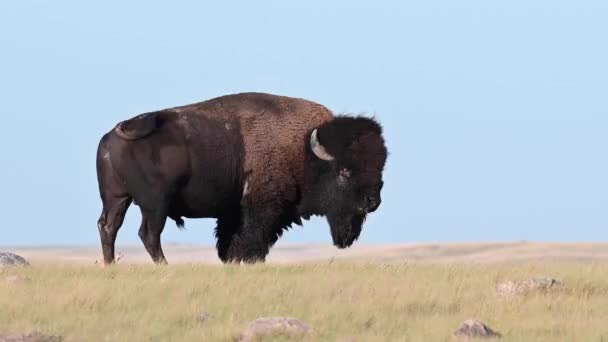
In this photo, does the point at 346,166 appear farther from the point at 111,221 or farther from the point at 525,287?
the point at 525,287

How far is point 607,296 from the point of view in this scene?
12773mm

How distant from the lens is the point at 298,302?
38.8ft

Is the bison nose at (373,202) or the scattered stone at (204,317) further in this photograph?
the bison nose at (373,202)

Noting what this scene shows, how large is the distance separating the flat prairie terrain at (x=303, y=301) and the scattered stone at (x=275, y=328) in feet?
0.36

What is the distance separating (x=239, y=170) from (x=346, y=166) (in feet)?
4.43

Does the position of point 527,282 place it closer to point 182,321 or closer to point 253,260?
point 182,321

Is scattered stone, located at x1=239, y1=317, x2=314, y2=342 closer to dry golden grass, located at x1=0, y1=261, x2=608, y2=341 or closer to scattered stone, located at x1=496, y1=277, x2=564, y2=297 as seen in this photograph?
dry golden grass, located at x1=0, y1=261, x2=608, y2=341

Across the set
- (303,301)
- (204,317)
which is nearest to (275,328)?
(204,317)

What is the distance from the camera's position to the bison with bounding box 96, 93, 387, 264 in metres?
15.7

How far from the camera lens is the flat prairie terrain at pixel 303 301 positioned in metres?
10.5

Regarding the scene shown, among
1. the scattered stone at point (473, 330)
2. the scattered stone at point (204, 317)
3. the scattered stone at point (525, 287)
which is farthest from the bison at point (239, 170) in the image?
the scattered stone at point (473, 330)

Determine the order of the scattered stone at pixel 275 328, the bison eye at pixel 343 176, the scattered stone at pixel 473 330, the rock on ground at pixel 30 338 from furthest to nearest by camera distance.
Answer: the bison eye at pixel 343 176
the scattered stone at pixel 473 330
the scattered stone at pixel 275 328
the rock on ground at pixel 30 338

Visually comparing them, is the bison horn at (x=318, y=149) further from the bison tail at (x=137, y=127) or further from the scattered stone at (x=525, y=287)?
the scattered stone at (x=525, y=287)

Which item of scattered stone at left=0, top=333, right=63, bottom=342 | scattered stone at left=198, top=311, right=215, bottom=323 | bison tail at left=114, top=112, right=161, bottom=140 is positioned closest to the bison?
bison tail at left=114, top=112, right=161, bottom=140
